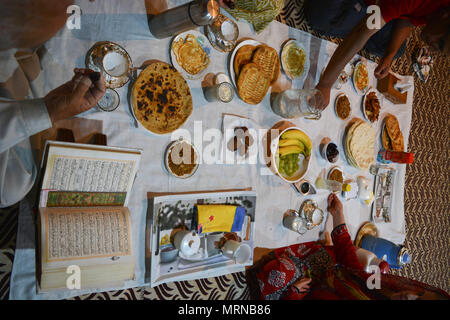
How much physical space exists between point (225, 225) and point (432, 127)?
7.84 ft

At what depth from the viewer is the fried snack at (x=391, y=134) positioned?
6.40 feet

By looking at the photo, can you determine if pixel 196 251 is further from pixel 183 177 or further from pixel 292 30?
pixel 292 30

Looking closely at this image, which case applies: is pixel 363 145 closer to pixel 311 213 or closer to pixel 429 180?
pixel 311 213

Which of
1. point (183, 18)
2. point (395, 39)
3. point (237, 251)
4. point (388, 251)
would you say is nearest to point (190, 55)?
point (183, 18)

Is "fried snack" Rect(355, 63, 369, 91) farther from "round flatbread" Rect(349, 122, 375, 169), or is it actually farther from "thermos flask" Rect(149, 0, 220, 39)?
"thermos flask" Rect(149, 0, 220, 39)

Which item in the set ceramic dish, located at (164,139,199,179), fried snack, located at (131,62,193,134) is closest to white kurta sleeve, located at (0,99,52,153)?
fried snack, located at (131,62,193,134)

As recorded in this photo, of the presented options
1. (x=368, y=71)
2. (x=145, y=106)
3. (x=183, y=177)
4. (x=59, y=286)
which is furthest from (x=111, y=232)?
(x=368, y=71)

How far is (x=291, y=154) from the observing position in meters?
1.41

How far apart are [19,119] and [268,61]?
1.03 meters

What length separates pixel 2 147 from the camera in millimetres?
694

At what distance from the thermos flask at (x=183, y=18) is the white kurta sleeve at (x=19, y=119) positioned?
50 cm

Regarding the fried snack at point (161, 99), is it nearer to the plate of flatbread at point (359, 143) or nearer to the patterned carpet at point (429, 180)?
the plate of flatbread at point (359, 143)

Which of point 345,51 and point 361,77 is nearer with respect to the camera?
point 345,51

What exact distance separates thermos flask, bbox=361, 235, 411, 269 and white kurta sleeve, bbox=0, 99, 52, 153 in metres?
1.89
